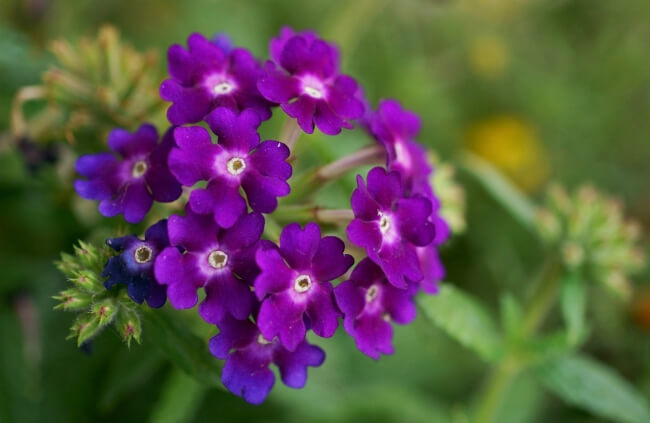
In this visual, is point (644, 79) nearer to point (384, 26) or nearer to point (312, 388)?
point (384, 26)

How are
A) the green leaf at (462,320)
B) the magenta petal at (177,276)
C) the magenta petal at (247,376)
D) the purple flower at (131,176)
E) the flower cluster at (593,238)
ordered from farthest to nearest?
the flower cluster at (593,238) < the green leaf at (462,320) < the purple flower at (131,176) < the magenta petal at (247,376) < the magenta petal at (177,276)

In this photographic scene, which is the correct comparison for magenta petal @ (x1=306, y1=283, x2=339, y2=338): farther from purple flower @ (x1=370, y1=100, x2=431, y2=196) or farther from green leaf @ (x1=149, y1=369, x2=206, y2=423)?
green leaf @ (x1=149, y1=369, x2=206, y2=423)

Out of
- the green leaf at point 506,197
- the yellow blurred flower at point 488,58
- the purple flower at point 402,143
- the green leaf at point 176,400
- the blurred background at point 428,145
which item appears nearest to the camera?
the purple flower at point 402,143

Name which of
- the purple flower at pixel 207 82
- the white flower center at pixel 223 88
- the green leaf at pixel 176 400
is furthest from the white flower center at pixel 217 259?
the green leaf at pixel 176 400

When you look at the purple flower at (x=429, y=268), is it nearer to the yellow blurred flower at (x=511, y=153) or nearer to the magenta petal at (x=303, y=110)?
the magenta petal at (x=303, y=110)

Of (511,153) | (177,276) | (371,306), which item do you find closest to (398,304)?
(371,306)

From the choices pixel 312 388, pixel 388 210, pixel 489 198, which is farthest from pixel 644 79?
pixel 388 210

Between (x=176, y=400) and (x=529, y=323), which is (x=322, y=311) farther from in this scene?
(x=529, y=323)
